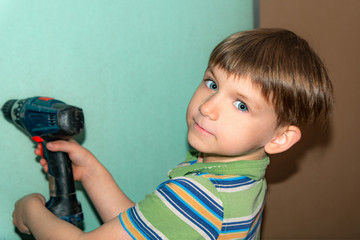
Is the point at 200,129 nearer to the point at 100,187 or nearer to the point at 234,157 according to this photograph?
the point at 234,157

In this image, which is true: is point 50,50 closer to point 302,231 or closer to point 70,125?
point 70,125

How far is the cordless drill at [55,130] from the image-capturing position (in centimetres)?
72

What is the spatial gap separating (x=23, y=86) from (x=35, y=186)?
0.73 feet

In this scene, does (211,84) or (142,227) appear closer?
(142,227)

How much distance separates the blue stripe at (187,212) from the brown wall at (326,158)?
640mm

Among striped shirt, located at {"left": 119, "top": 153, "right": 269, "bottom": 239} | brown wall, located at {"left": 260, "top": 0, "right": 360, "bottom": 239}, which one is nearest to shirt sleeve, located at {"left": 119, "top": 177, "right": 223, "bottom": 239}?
striped shirt, located at {"left": 119, "top": 153, "right": 269, "bottom": 239}

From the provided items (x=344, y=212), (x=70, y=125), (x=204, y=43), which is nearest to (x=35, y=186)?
(x=70, y=125)

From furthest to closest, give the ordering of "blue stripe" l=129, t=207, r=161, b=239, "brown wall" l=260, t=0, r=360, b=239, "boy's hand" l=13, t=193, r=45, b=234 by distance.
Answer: "brown wall" l=260, t=0, r=360, b=239
"boy's hand" l=13, t=193, r=45, b=234
"blue stripe" l=129, t=207, r=161, b=239

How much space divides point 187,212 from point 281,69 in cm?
32

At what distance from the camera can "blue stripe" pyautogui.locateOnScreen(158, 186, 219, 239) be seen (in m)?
0.67

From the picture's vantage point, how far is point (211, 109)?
0.73 metres

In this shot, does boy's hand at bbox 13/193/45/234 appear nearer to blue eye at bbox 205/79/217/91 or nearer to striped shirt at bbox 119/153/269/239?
striped shirt at bbox 119/153/269/239

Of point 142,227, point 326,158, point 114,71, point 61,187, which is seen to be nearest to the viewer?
point 142,227

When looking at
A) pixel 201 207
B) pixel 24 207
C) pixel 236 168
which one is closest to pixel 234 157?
pixel 236 168
